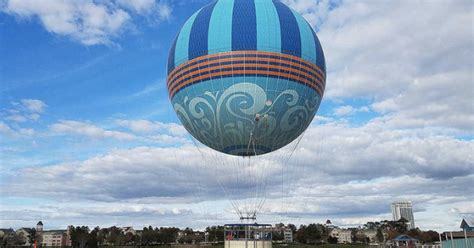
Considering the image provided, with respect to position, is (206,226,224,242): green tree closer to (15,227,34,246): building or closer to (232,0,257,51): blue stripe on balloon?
(232,0,257,51): blue stripe on balloon

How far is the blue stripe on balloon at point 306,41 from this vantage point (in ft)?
61.5

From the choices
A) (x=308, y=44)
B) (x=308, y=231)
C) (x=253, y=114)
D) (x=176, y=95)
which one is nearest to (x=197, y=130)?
(x=176, y=95)

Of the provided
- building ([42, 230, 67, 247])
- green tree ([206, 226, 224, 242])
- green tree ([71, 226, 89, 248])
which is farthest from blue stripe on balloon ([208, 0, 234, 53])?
building ([42, 230, 67, 247])

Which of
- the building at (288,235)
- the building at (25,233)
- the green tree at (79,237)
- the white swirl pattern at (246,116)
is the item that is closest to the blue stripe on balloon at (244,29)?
the white swirl pattern at (246,116)

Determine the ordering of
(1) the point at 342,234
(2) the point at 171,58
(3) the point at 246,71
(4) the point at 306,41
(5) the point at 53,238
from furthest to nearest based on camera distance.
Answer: (1) the point at 342,234 < (5) the point at 53,238 < (2) the point at 171,58 < (4) the point at 306,41 < (3) the point at 246,71

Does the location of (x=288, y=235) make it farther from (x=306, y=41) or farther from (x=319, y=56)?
(x=306, y=41)

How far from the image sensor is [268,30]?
18000mm

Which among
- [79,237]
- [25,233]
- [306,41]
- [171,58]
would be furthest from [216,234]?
[25,233]

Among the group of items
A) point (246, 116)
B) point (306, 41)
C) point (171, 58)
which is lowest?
point (246, 116)

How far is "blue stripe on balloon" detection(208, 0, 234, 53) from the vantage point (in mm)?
17844

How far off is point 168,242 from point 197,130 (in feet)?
250

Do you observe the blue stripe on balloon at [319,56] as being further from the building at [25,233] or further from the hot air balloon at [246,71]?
the building at [25,233]

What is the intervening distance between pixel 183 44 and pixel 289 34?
187 inches

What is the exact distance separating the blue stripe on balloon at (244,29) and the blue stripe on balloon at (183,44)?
2.34 m
